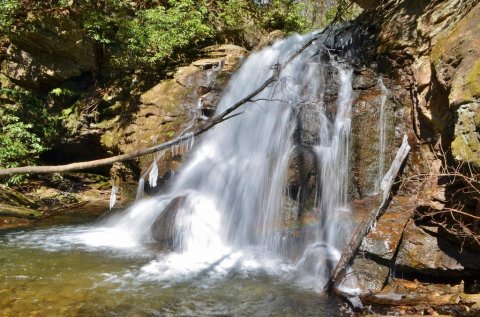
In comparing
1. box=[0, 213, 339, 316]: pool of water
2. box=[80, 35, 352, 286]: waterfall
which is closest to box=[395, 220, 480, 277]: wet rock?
box=[80, 35, 352, 286]: waterfall

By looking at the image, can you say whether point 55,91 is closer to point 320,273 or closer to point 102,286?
point 102,286

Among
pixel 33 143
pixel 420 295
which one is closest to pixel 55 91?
pixel 33 143

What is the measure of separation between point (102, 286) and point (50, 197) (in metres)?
5.27

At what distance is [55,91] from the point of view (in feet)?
35.1

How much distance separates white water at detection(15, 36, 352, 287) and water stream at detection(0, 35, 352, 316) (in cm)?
2

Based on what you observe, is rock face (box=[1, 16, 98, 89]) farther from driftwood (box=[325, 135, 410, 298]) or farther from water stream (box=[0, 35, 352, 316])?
driftwood (box=[325, 135, 410, 298])

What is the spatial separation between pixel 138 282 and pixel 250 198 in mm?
2815

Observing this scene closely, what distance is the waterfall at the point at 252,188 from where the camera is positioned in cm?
656

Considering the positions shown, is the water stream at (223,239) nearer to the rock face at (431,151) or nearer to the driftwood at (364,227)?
the driftwood at (364,227)

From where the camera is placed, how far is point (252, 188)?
7555 millimetres

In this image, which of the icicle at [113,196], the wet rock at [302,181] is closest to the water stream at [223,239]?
the wet rock at [302,181]

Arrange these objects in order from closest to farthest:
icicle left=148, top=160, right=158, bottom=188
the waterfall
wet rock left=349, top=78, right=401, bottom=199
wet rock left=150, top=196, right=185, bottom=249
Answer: the waterfall < wet rock left=349, top=78, right=401, bottom=199 < wet rock left=150, top=196, right=185, bottom=249 < icicle left=148, top=160, right=158, bottom=188

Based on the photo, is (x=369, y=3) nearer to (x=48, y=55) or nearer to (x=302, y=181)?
(x=302, y=181)

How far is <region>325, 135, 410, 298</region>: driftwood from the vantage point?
5.16 metres
